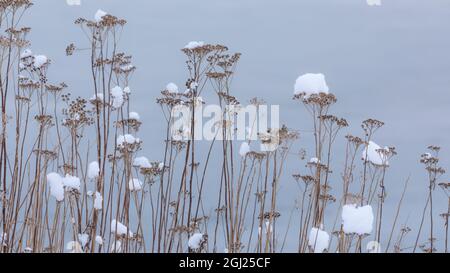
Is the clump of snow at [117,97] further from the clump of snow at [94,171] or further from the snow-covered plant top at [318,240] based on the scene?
the snow-covered plant top at [318,240]

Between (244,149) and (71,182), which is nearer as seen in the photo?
(71,182)

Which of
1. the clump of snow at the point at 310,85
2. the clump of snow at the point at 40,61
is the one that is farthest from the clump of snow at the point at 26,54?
the clump of snow at the point at 310,85

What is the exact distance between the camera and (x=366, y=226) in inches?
135

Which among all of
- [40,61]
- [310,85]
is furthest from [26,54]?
[310,85]

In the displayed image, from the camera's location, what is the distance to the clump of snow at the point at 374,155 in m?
4.84

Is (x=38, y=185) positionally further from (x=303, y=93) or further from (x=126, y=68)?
(x=303, y=93)

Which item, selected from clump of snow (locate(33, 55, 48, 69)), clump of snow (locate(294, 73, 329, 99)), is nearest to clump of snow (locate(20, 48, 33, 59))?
clump of snow (locate(33, 55, 48, 69))

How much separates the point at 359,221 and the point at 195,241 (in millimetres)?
1203

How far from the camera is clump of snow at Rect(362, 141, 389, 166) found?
4840 mm

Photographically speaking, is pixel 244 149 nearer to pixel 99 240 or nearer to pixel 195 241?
pixel 195 241

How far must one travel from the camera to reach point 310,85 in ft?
13.9

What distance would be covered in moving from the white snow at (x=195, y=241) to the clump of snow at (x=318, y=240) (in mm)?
633
